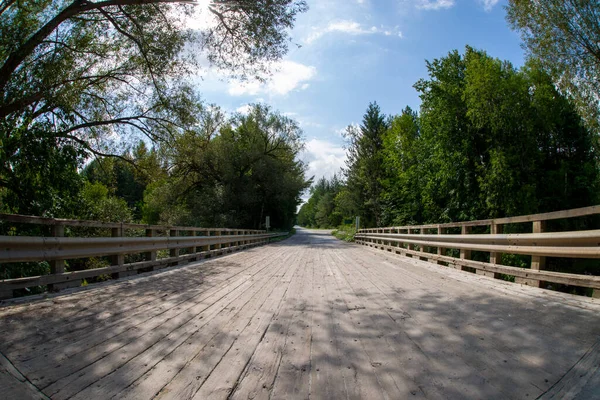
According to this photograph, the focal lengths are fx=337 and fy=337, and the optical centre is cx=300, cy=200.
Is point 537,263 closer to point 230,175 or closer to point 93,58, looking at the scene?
point 93,58

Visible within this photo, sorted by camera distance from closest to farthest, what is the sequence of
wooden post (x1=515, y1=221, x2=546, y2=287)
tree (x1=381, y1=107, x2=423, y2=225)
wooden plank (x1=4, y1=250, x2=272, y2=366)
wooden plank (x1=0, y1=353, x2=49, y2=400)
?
wooden plank (x1=0, y1=353, x2=49, y2=400)
wooden plank (x1=4, y1=250, x2=272, y2=366)
wooden post (x1=515, y1=221, x2=546, y2=287)
tree (x1=381, y1=107, x2=423, y2=225)

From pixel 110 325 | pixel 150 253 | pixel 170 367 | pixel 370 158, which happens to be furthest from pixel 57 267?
pixel 370 158

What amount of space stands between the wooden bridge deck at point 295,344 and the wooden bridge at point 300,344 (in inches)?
0.4

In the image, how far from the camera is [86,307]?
12.3 feet

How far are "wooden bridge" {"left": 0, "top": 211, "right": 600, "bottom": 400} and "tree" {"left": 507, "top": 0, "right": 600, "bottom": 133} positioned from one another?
14.7 metres

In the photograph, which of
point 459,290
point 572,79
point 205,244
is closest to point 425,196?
point 572,79

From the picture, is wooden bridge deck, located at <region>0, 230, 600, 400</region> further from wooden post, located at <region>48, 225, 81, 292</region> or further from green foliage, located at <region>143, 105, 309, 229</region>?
green foliage, located at <region>143, 105, 309, 229</region>

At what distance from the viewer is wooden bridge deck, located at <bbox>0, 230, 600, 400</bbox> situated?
203cm

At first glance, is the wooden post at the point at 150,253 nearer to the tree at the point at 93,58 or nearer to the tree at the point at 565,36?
the tree at the point at 93,58

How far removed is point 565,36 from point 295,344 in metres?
17.8

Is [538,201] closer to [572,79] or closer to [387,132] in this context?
[572,79]

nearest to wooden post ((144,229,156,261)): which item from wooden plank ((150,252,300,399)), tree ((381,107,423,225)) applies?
wooden plank ((150,252,300,399))

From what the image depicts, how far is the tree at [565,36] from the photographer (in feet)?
45.3

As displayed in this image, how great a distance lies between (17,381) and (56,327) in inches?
45.6
